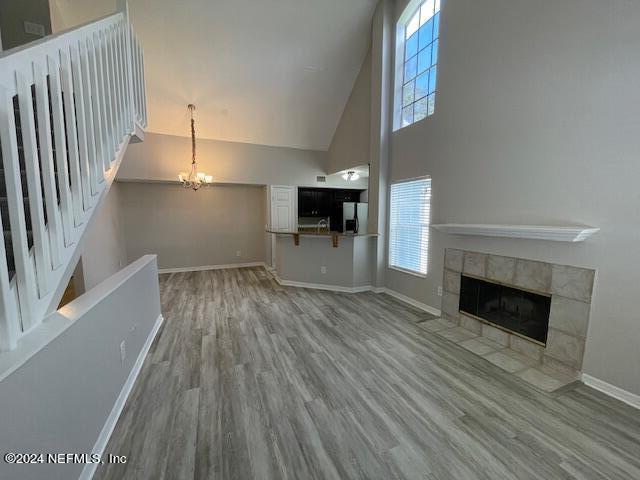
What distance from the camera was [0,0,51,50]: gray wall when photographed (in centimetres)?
322

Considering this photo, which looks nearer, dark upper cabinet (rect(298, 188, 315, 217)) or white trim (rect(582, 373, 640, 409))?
white trim (rect(582, 373, 640, 409))

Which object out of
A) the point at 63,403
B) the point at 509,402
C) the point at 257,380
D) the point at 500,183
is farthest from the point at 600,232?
the point at 63,403

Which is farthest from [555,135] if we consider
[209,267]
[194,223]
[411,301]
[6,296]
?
[209,267]

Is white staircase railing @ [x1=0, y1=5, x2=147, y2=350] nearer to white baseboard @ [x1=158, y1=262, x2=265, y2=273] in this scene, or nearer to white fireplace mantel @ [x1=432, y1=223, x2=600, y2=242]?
white fireplace mantel @ [x1=432, y1=223, x2=600, y2=242]

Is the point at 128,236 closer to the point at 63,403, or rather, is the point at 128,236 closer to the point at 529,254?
the point at 63,403

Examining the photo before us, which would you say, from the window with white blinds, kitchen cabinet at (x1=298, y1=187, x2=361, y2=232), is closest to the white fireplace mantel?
the window with white blinds

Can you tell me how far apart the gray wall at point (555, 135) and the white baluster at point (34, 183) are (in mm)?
3650

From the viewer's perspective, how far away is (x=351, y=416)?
1938mm

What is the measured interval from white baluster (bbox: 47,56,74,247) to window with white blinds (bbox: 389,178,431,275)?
3874 mm

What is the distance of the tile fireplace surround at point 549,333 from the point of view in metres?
2.36

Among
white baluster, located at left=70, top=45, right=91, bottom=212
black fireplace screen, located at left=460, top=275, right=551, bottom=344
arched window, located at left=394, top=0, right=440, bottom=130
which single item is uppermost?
arched window, located at left=394, top=0, right=440, bottom=130

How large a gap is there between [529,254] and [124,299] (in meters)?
3.83

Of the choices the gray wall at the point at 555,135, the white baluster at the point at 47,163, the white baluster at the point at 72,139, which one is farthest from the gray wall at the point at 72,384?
the gray wall at the point at 555,135

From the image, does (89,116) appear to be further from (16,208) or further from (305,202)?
(305,202)
